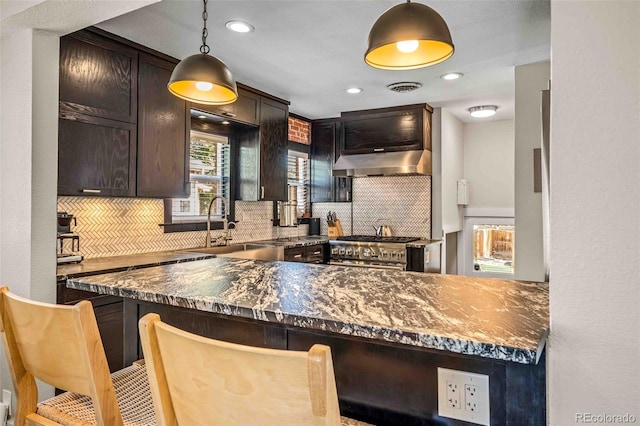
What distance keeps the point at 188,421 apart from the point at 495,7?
2584mm

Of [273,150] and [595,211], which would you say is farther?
[273,150]

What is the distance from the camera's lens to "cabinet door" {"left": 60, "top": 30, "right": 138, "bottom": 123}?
8.21 feet

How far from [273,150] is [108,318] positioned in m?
2.46

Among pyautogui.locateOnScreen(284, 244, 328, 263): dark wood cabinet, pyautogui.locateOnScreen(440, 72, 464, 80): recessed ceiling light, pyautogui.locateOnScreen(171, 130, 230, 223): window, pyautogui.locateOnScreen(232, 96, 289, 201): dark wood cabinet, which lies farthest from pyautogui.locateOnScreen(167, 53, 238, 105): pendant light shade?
pyautogui.locateOnScreen(284, 244, 328, 263): dark wood cabinet

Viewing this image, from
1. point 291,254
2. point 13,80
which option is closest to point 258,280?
point 13,80

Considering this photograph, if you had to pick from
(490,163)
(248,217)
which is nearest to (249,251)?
(248,217)

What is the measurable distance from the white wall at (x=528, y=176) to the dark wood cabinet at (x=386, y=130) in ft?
4.35

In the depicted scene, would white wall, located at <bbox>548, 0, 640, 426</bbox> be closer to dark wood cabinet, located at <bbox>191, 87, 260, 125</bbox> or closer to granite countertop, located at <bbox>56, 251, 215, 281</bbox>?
granite countertop, located at <bbox>56, 251, 215, 281</bbox>

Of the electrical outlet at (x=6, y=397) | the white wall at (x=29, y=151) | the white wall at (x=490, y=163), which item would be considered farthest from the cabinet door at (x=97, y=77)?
the white wall at (x=490, y=163)

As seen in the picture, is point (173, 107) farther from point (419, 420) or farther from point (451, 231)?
point (451, 231)

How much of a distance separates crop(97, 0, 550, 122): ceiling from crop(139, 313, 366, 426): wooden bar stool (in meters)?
2.06

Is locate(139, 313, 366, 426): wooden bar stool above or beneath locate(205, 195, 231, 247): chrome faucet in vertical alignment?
beneath

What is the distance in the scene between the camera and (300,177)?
5.45 meters

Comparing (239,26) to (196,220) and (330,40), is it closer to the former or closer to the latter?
(330,40)
